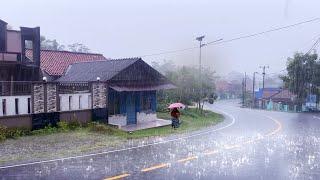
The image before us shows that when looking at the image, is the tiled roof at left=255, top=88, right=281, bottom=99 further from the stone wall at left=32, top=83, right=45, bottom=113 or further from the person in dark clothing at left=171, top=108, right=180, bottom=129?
the stone wall at left=32, top=83, right=45, bottom=113

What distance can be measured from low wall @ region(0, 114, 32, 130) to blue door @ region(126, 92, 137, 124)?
7.89m

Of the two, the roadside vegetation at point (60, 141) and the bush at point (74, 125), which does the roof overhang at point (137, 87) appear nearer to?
the roadside vegetation at point (60, 141)

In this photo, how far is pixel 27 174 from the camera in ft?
34.9

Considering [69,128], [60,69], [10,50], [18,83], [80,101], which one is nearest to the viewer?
[18,83]

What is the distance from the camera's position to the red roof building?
31188mm

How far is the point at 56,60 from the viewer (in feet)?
110

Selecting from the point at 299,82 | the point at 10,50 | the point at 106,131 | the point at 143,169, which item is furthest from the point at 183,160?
the point at 299,82

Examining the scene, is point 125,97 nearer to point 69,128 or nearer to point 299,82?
point 69,128

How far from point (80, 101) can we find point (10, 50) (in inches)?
263

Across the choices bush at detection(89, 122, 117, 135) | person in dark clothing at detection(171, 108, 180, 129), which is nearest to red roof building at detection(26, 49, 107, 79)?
bush at detection(89, 122, 117, 135)

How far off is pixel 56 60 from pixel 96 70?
7.86 m

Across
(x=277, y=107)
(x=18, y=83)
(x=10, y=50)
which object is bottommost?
(x=277, y=107)

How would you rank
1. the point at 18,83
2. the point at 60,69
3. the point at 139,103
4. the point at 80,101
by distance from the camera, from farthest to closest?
the point at 60,69, the point at 139,103, the point at 80,101, the point at 18,83

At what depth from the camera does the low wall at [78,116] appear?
2136cm
